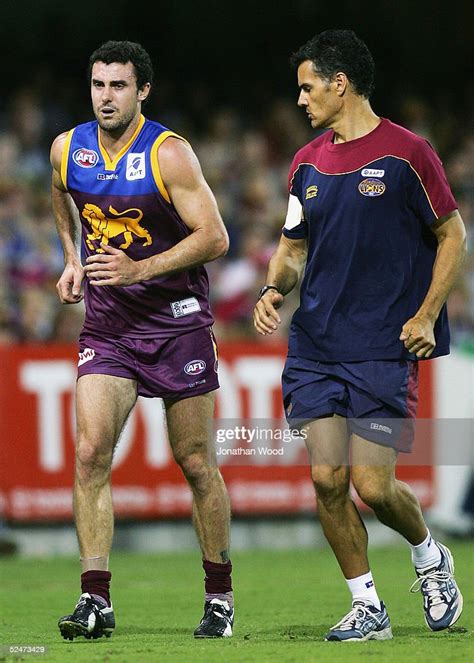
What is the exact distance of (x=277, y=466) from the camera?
1220 cm

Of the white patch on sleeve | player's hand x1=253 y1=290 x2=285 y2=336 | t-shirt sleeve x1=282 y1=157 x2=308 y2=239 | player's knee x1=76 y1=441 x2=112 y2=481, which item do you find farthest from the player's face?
player's knee x1=76 y1=441 x2=112 y2=481

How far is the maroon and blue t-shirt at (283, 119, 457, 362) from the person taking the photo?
651 cm

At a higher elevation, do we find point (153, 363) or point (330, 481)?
point (153, 363)

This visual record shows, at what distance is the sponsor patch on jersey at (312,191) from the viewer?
21.7 ft

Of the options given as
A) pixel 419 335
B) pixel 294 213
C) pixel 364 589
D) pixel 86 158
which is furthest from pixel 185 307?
pixel 364 589

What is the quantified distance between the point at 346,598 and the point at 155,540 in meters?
3.77

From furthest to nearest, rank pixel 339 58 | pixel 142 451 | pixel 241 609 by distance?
pixel 142 451, pixel 241 609, pixel 339 58

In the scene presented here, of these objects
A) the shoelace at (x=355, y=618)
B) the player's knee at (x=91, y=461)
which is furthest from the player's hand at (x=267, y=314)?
the shoelace at (x=355, y=618)

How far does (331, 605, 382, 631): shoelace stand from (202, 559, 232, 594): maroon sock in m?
0.66

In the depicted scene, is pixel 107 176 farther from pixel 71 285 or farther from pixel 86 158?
pixel 71 285

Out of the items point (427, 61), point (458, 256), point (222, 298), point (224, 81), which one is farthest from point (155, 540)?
point (427, 61)

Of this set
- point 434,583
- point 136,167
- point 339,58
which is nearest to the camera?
point 339,58

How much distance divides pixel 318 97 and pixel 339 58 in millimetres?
205

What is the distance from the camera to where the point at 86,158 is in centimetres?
693
